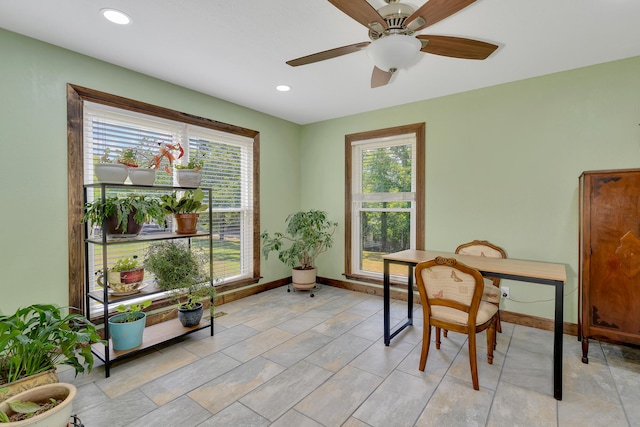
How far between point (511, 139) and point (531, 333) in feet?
6.39

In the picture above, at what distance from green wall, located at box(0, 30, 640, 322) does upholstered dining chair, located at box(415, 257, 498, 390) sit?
1307 millimetres

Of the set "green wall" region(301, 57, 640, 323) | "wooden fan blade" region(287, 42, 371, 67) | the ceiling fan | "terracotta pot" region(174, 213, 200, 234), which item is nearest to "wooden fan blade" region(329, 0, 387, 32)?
the ceiling fan

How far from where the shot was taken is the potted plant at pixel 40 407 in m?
1.39

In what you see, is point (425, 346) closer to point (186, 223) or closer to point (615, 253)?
point (615, 253)

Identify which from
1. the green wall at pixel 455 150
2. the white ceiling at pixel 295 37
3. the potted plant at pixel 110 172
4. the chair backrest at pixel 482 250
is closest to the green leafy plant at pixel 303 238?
the green wall at pixel 455 150

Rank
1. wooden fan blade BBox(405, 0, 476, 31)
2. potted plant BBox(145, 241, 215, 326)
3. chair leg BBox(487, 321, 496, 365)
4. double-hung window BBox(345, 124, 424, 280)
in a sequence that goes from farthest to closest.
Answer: double-hung window BBox(345, 124, 424, 280) → potted plant BBox(145, 241, 215, 326) → chair leg BBox(487, 321, 496, 365) → wooden fan blade BBox(405, 0, 476, 31)

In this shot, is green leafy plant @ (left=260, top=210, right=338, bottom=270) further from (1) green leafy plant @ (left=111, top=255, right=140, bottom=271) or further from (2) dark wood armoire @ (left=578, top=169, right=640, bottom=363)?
(2) dark wood armoire @ (left=578, top=169, right=640, bottom=363)

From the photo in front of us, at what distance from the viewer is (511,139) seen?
126 inches

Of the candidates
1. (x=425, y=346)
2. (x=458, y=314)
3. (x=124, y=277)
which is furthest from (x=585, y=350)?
(x=124, y=277)

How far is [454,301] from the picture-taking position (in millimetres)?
2137

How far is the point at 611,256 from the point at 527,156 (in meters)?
1.19

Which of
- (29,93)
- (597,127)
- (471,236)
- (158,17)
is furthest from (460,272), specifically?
(29,93)

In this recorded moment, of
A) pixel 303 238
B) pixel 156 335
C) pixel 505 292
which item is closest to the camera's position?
pixel 156 335

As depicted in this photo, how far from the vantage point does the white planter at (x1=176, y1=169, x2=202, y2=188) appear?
9.05 feet
